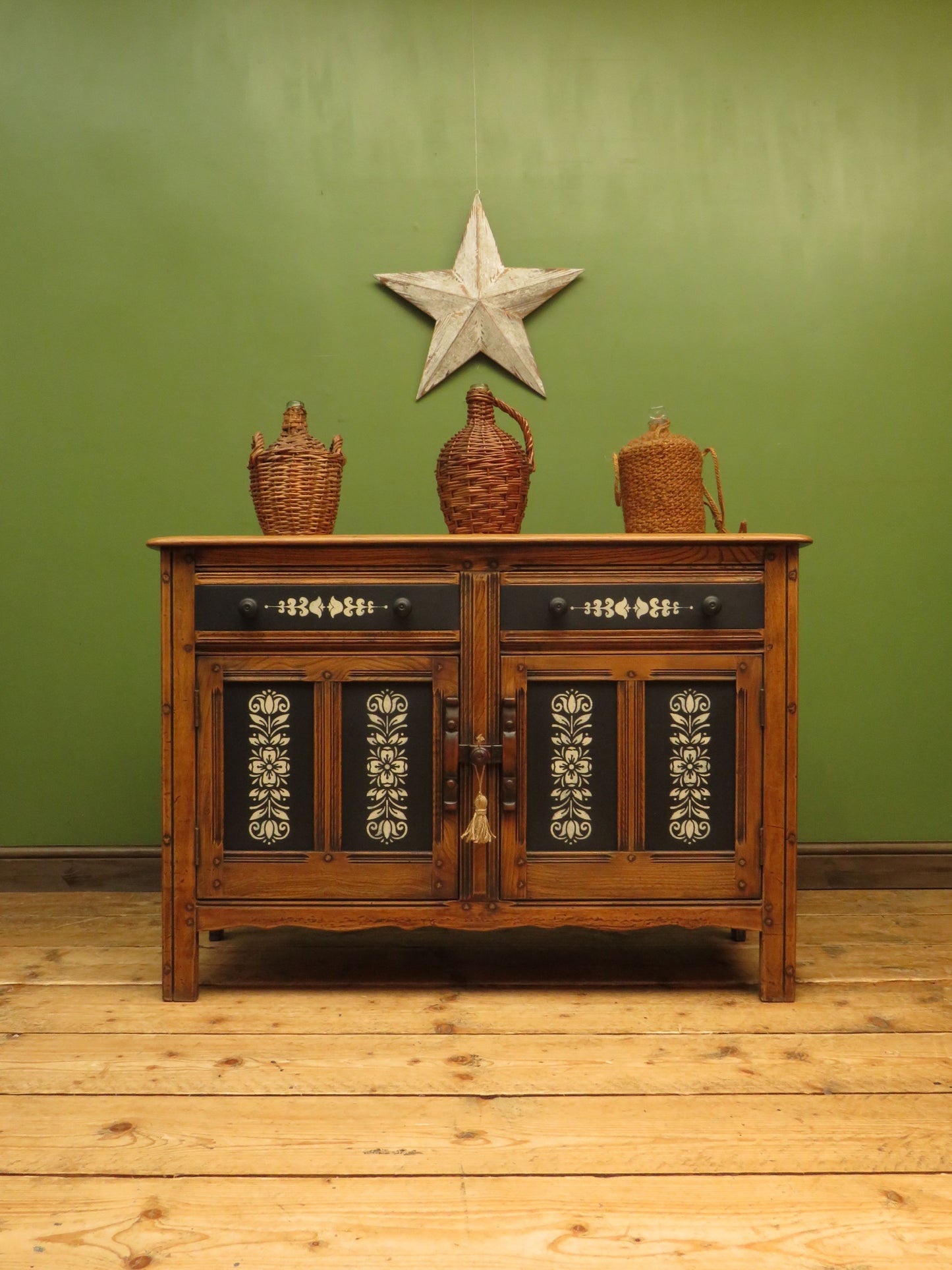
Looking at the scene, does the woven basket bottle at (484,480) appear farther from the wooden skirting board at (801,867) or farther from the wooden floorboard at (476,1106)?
the wooden skirting board at (801,867)

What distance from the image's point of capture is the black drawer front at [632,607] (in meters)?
1.80

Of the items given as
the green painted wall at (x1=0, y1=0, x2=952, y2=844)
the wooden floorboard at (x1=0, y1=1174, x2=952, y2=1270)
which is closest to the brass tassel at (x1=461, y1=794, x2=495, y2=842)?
the wooden floorboard at (x1=0, y1=1174, x2=952, y2=1270)

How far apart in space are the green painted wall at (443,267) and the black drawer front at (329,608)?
2.57ft

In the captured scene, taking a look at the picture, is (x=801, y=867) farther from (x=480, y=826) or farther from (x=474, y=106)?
(x=474, y=106)

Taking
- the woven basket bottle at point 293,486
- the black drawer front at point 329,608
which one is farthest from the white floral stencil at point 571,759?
the woven basket bottle at point 293,486

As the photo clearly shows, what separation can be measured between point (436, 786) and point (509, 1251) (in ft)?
2.85

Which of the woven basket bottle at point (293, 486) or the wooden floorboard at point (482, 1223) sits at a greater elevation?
the woven basket bottle at point (293, 486)

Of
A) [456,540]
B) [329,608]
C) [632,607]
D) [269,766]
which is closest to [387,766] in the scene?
[269,766]

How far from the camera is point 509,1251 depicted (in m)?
1.07

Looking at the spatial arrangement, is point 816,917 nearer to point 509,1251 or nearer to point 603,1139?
point 603,1139

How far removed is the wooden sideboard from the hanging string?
1.35 m

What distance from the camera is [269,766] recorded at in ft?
5.94

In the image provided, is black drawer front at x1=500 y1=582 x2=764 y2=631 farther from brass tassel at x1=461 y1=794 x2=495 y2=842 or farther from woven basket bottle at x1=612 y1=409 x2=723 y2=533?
brass tassel at x1=461 y1=794 x2=495 y2=842

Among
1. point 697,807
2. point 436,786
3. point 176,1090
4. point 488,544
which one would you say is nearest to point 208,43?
point 488,544
